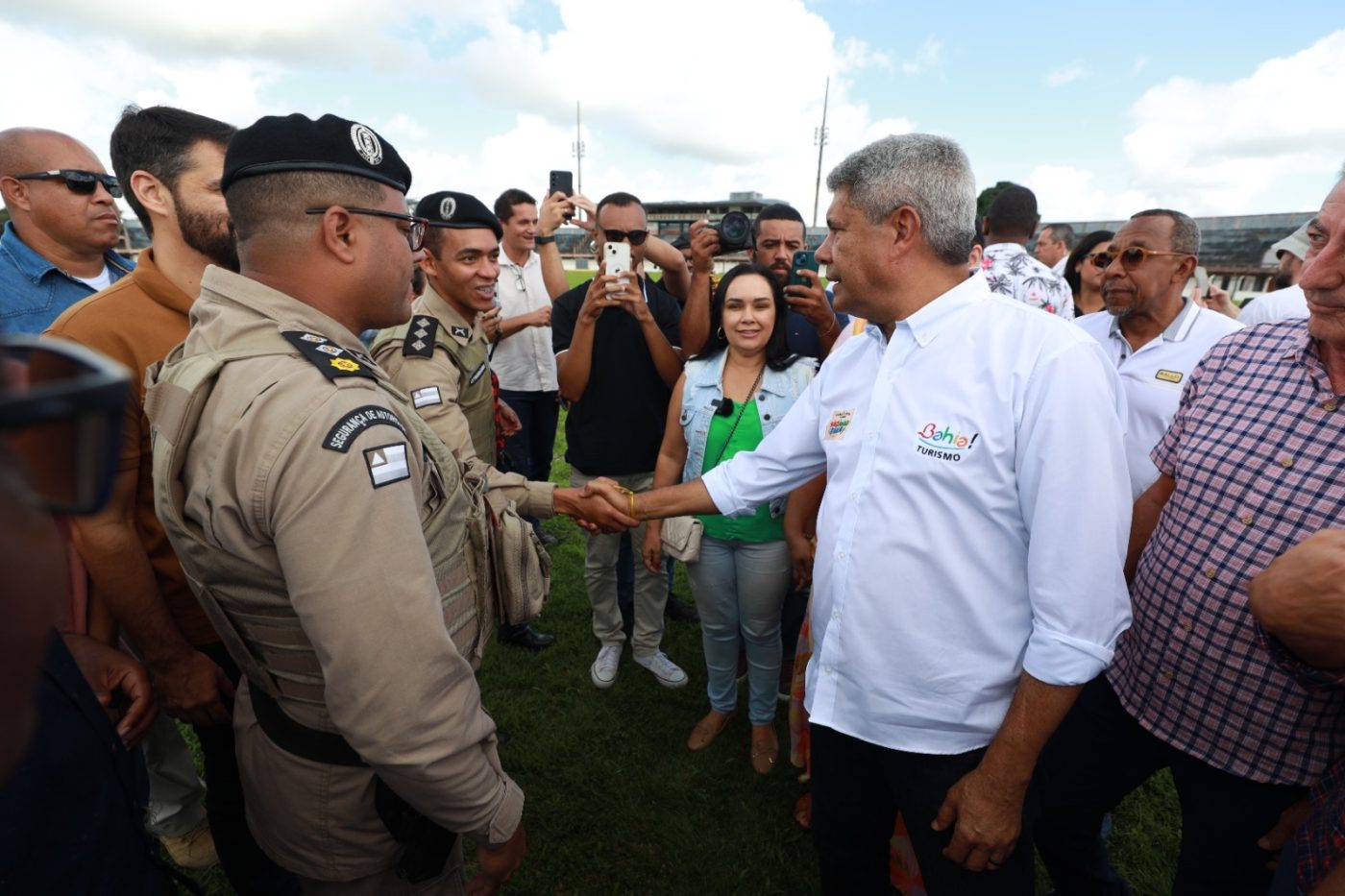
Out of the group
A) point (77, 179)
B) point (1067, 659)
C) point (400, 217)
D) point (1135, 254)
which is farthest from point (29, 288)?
point (1135, 254)

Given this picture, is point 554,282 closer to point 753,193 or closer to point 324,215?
point 324,215

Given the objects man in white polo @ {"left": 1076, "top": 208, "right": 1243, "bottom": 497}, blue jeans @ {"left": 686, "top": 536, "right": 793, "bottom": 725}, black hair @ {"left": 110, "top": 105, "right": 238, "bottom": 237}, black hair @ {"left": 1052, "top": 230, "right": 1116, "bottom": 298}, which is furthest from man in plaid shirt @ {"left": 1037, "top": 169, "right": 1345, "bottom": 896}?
black hair @ {"left": 1052, "top": 230, "right": 1116, "bottom": 298}

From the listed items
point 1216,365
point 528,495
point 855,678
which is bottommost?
point 855,678

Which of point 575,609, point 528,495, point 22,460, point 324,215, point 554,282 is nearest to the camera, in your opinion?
point 22,460

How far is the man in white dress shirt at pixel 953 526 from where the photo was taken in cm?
162

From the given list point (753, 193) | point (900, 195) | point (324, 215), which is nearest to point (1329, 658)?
point (900, 195)

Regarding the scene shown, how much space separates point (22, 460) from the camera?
570mm

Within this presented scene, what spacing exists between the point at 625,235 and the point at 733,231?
74 centimetres

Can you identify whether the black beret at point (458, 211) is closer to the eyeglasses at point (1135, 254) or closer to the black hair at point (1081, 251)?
the eyeglasses at point (1135, 254)

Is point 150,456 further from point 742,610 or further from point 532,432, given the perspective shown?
point 532,432

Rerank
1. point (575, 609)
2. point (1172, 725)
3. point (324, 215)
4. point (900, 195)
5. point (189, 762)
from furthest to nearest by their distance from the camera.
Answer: point (575, 609)
point (189, 762)
point (1172, 725)
point (900, 195)
point (324, 215)

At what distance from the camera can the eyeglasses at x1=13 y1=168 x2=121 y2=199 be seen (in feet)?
10.2

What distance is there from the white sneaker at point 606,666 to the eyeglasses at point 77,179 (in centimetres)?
369

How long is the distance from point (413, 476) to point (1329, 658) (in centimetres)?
225
